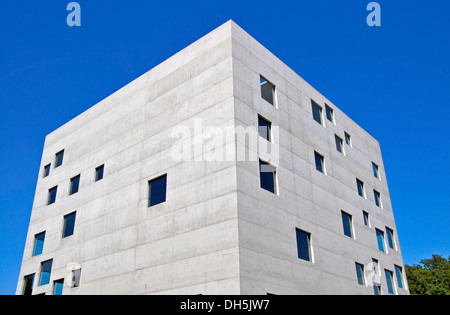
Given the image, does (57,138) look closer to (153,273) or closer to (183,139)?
(183,139)

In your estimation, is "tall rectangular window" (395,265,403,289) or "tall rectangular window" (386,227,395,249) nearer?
"tall rectangular window" (395,265,403,289)

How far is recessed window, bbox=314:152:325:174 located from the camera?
26516 millimetres

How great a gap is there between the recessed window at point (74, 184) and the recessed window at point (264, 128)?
48.3 feet

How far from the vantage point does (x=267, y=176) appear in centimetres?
2125

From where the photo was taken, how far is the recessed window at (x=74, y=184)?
28.9 m

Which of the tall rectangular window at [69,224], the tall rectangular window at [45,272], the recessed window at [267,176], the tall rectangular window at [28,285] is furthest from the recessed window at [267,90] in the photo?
the tall rectangular window at [28,285]

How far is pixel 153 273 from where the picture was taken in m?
20.5

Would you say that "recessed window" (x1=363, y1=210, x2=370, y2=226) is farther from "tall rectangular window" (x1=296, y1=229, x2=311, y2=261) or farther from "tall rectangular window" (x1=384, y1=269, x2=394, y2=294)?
"tall rectangular window" (x1=296, y1=229, x2=311, y2=261)

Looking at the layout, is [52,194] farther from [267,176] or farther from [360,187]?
[360,187]

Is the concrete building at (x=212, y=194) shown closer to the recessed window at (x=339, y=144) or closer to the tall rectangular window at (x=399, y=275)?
the recessed window at (x=339, y=144)

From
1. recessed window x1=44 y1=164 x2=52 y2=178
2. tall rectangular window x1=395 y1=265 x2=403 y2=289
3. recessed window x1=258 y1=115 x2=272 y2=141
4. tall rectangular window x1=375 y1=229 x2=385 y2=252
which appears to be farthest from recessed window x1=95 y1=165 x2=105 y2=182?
tall rectangular window x1=395 y1=265 x2=403 y2=289

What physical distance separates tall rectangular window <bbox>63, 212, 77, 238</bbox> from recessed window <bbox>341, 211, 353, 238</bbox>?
1859 centimetres
